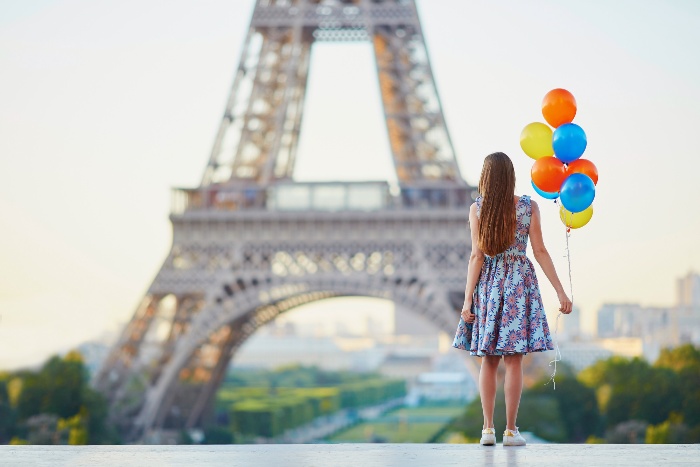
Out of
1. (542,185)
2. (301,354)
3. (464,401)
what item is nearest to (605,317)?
(301,354)

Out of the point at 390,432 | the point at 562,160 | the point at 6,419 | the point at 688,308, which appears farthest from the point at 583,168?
the point at 688,308

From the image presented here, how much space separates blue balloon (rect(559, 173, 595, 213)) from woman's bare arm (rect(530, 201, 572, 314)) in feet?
3.45

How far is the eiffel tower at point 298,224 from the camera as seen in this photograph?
28.5 metres

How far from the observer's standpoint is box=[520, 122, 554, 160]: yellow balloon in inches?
382

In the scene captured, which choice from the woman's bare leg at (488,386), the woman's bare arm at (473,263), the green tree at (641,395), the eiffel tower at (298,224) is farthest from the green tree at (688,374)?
the woman's bare arm at (473,263)

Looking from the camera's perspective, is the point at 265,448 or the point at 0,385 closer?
the point at 265,448

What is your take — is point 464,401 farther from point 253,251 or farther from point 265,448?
point 265,448

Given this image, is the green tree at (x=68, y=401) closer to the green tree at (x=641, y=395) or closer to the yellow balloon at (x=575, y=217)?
the green tree at (x=641, y=395)

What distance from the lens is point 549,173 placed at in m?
9.66

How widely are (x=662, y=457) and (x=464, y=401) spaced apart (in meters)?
77.1

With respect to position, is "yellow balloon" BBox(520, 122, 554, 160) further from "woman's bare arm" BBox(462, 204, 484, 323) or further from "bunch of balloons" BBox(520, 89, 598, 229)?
"woman's bare arm" BBox(462, 204, 484, 323)

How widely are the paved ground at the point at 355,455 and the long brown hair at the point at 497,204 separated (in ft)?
4.40

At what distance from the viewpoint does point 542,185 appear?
32.0 feet

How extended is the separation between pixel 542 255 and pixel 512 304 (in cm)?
39
